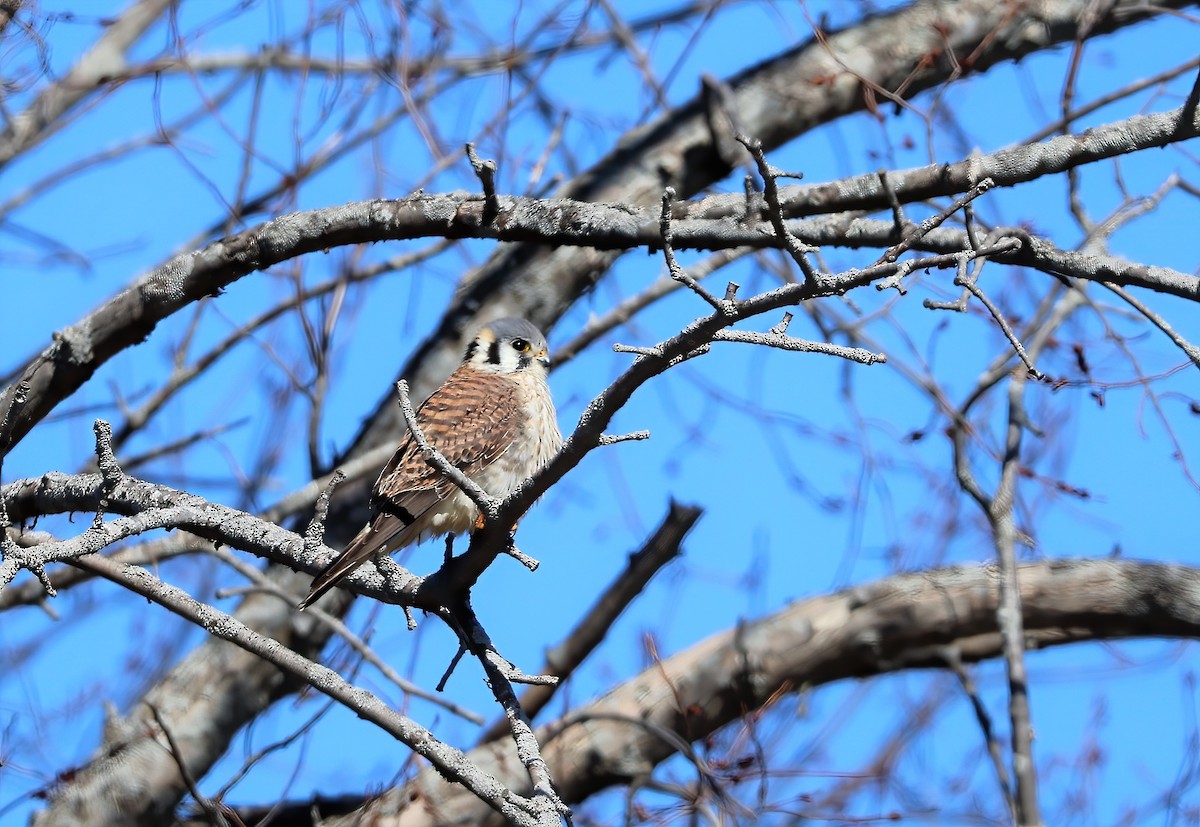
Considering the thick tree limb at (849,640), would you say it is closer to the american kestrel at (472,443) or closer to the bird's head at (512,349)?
the american kestrel at (472,443)

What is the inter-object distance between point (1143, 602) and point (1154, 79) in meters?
1.95

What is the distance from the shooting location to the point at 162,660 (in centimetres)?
614

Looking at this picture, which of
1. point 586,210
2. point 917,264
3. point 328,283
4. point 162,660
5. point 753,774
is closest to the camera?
point 917,264

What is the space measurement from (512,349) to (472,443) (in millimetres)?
708

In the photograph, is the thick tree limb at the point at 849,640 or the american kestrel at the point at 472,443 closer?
the american kestrel at the point at 472,443

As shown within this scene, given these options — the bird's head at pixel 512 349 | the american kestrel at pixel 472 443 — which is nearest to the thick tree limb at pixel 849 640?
the american kestrel at pixel 472 443

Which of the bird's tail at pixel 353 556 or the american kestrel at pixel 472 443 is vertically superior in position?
the american kestrel at pixel 472 443

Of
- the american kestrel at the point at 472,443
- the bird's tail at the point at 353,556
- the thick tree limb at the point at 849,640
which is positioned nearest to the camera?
the bird's tail at the point at 353,556

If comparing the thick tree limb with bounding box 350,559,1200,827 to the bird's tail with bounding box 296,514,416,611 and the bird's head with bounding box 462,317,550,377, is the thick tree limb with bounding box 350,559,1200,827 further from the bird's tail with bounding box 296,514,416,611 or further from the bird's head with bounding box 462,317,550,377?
the bird's tail with bounding box 296,514,416,611

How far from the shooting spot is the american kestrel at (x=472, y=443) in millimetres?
3596

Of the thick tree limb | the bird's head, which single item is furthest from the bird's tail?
the thick tree limb

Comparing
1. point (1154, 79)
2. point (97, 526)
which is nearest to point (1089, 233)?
point (1154, 79)

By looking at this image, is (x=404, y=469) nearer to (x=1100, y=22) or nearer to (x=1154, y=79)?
(x=1154, y=79)

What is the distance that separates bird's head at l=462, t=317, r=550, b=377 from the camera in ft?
15.7
